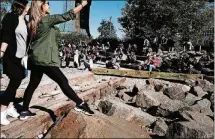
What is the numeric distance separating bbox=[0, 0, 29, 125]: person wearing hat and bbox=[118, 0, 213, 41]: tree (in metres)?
23.2

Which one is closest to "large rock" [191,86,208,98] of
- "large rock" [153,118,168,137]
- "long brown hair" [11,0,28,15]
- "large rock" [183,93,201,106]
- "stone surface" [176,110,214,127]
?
"large rock" [183,93,201,106]

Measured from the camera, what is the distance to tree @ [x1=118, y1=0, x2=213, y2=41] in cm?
2650

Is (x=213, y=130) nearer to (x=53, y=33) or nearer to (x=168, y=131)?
(x=168, y=131)

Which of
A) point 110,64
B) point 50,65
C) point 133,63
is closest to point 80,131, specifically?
point 50,65

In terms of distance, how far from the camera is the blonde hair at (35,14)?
12.4 feet

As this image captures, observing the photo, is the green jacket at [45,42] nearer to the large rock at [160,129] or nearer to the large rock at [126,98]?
the large rock at [160,129]

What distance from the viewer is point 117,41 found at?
37500mm

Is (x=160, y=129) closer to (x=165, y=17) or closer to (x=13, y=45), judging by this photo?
(x=13, y=45)

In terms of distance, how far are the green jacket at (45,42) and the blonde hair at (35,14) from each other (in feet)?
0.15

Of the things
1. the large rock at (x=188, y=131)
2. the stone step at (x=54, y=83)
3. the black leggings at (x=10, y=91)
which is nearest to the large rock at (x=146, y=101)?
the stone step at (x=54, y=83)

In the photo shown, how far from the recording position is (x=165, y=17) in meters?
26.8

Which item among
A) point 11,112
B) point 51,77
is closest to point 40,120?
point 11,112

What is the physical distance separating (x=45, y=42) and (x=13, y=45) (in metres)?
0.38

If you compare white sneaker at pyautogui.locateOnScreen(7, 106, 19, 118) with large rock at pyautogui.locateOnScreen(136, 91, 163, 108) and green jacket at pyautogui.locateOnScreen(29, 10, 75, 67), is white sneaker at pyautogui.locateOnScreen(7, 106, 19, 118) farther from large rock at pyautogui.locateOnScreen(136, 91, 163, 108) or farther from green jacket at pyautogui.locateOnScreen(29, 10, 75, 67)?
large rock at pyautogui.locateOnScreen(136, 91, 163, 108)
